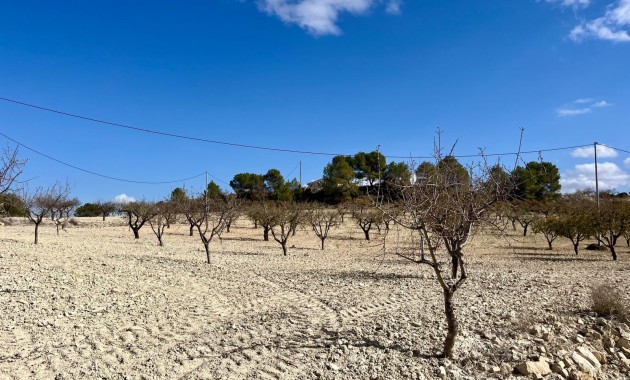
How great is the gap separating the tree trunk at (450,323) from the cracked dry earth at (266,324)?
15 cm

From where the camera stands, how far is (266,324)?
7.66 meters

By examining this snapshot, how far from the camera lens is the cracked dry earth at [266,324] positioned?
5.78m

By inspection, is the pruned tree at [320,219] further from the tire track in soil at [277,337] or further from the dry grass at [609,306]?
the dry grass at [609,306]

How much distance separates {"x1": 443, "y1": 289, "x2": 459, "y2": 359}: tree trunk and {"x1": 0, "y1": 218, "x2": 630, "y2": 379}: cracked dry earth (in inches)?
6.0

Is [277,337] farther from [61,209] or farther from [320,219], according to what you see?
[61,209]

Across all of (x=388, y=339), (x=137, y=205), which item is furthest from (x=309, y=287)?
(x=137, y=205)

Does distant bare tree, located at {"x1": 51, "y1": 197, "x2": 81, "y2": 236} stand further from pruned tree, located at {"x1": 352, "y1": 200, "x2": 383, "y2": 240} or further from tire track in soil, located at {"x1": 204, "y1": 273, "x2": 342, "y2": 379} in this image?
tire track in soil, located at {"x1": 204, "y1": 273, "x2": 342, "y2": 379}

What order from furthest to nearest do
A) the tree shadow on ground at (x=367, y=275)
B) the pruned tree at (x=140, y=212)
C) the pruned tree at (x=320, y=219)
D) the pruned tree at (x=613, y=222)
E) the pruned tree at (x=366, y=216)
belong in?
the pruned tree at (x=366, y=216) → the pruned tree at (x=140, y=212) → the pruned tree at (x=320, y=219) → the pruned tree at (x=613, y=222) → the tree shadow on ground at (x=367, y=275)

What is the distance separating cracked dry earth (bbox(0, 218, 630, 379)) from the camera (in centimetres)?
578

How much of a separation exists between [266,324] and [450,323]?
125 inches

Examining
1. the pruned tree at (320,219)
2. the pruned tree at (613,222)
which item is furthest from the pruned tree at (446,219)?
the pruned tree at (320,219)

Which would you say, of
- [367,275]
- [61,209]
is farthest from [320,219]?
[61,209]

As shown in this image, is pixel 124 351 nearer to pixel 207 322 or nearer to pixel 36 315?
pixel 207 322

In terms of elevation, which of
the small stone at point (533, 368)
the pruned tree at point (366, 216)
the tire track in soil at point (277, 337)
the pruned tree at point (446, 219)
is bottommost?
the small stone at point (533, 368)
